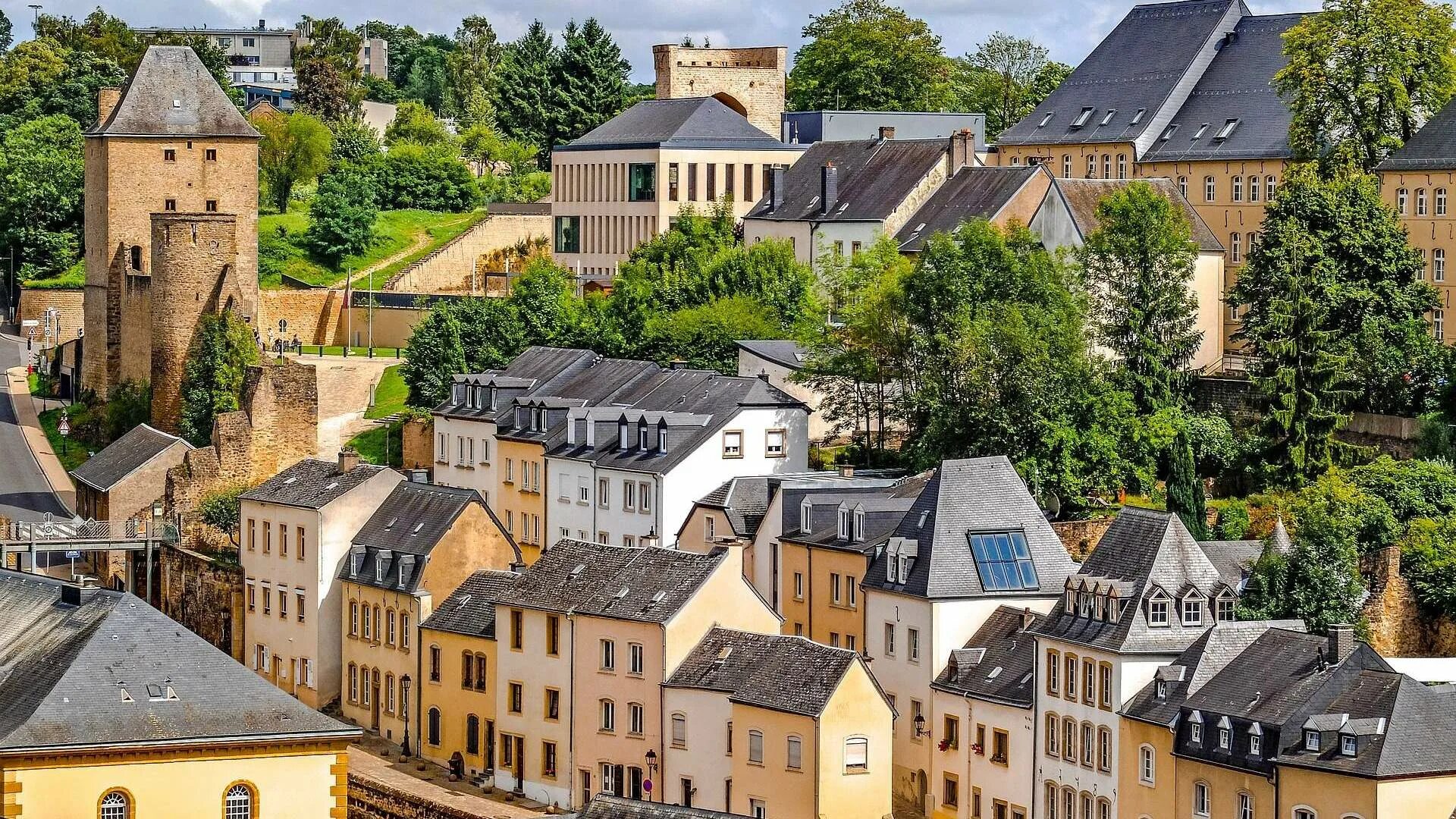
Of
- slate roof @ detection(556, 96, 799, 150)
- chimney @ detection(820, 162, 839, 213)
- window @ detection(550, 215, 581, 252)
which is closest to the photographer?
chimney @ detection(820, 162, 839, 213)

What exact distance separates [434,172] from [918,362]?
158 feet

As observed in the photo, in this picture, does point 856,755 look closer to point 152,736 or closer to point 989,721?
point 989,721

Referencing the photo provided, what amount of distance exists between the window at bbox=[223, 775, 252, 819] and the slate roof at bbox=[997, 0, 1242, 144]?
48.5 m

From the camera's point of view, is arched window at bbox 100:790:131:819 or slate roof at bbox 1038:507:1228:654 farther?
slate roof at bbox 1038:507:1228:654

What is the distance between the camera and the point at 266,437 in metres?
81.2

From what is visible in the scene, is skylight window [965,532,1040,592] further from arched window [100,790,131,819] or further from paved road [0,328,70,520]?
paved road [0,328,70,520]

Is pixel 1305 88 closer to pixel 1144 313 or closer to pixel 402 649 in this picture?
pixel 1144 313

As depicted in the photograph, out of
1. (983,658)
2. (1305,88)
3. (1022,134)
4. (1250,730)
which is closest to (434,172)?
(1022,134)

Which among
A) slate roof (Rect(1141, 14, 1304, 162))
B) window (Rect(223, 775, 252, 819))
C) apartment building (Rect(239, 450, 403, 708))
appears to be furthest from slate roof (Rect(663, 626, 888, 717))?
slate roof (Rect(1141, 14, 1304, 162))

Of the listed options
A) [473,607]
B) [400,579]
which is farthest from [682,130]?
[473,607]

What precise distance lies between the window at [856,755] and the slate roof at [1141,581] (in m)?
3.91

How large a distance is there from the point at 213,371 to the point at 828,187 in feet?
62.5

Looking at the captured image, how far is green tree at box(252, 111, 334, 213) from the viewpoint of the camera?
11569 centimetres

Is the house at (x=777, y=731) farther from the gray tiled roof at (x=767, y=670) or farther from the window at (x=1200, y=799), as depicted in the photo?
the window at (x=1200, y=799)
